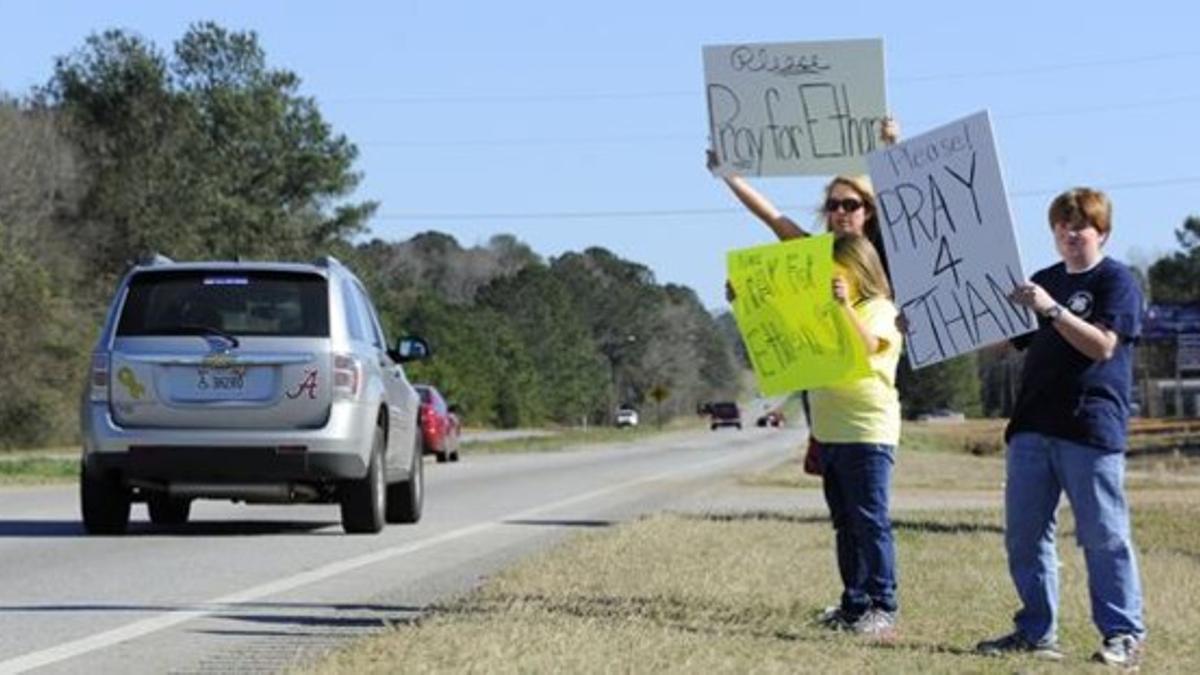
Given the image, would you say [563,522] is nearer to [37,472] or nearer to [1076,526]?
[1076,526]

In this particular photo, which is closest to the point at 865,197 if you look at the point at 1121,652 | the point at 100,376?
the point at 1121,652

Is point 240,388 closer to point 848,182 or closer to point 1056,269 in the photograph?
point 848,182

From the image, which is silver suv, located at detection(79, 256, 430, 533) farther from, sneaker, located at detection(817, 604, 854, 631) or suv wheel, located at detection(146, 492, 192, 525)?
sneaker, located at detection(817, 604, 854, 631)

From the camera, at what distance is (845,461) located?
25.8ft

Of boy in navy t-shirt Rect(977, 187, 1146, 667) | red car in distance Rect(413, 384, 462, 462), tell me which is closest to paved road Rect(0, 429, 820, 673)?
boy in navy t-shirt Rect(977, 187, 1146, 667)

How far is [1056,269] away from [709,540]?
598 cm

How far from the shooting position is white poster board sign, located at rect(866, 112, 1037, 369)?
723 centimetres

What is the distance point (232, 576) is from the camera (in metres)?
10.4

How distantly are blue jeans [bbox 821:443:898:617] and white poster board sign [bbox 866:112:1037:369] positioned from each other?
50 centimetres

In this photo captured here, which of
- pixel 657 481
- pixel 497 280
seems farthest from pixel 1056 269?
pixel 497 280

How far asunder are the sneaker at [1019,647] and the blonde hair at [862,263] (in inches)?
60.9

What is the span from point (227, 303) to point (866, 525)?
6.23 m

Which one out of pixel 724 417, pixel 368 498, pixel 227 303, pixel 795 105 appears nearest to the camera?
pixel 795 105

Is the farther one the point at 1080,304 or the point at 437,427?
the point at 437,427
